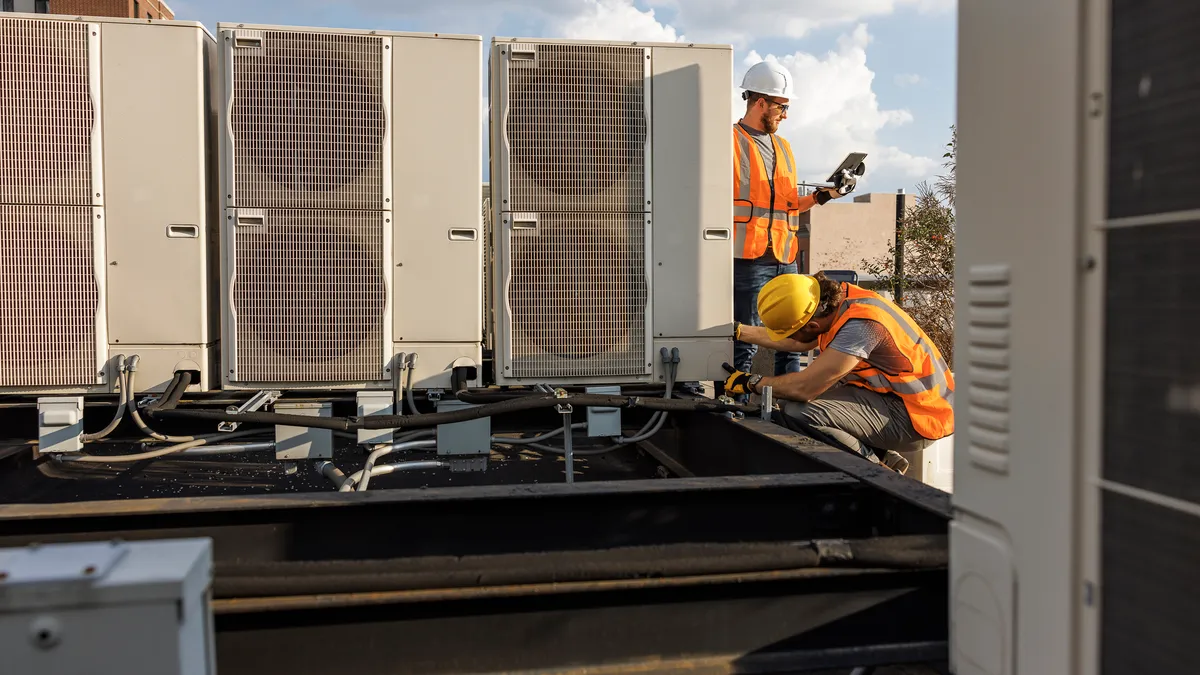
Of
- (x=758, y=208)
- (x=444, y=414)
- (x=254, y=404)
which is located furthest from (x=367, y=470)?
(x=758, y=208)

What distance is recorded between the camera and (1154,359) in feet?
3.83

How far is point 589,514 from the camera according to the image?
2391 mm

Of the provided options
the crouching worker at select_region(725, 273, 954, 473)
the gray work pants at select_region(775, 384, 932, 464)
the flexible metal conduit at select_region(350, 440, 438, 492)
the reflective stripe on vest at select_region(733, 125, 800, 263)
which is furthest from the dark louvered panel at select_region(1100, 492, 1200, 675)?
the reflective stripe on vest at select_region(733, 125, 800, 263)

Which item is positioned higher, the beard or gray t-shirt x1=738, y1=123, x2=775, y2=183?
the beard

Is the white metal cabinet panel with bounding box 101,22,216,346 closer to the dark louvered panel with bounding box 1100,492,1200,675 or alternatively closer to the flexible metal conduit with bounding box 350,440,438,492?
the flexible metal conduit with bounding box 350,440,438,492

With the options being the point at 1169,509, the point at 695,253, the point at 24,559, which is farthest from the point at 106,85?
the point at 1169,509

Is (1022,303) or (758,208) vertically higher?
(758,208)

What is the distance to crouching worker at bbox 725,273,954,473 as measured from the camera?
13.5 ft

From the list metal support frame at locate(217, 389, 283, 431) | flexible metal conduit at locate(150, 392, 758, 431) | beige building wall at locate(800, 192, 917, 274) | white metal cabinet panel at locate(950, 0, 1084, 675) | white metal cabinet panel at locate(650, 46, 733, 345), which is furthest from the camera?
beige building wall at locate(800, 192, 917, 274)

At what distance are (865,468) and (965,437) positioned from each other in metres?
1.20

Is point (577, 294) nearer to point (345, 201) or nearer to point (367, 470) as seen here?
point (345, 201)

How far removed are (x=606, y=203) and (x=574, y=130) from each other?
36 cm

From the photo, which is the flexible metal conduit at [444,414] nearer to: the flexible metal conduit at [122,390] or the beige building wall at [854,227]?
the flexible metal conduit at [122,390]

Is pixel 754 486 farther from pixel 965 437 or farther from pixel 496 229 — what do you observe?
pixel 496 229
